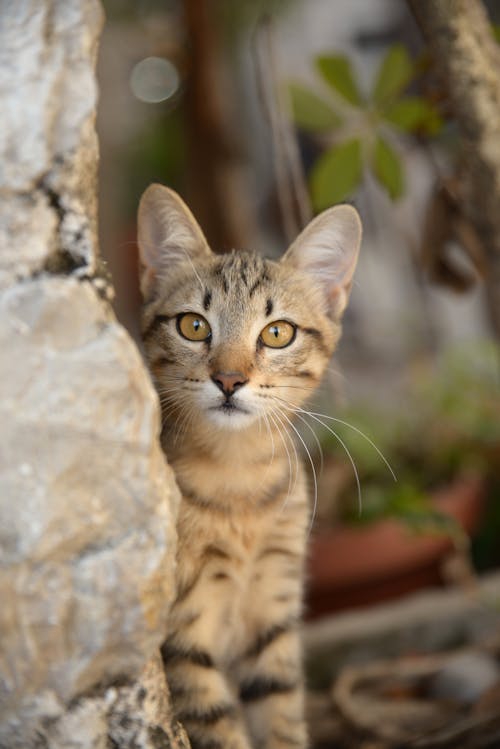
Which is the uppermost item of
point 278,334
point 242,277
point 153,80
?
point 153,80

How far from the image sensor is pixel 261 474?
55.4 inches

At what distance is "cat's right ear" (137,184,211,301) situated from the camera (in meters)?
1.35

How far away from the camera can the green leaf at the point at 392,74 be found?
1.71 m

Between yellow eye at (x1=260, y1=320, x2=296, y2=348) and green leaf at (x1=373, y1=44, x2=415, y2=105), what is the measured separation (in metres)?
0.69

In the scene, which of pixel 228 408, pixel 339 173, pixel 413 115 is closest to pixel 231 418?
pixel 228 408

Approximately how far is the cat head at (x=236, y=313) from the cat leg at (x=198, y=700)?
40 cm

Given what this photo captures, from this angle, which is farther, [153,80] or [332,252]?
[153,80]

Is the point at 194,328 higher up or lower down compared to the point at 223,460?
higher up

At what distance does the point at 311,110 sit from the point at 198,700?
4.31ft

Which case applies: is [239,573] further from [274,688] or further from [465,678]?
[465,678]

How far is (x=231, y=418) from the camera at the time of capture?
1.28 metres

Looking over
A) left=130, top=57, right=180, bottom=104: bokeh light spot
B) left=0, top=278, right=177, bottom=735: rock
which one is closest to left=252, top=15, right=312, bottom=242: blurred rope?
left=0, top=278, right=177, bottom=735: rock

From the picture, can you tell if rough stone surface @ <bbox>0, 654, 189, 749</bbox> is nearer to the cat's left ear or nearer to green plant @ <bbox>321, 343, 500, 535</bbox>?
the cat's left ear

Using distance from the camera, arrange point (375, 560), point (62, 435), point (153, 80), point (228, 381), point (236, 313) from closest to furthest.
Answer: point (62, 435) → point (228, 381) → point (236, 313) → point (375, 560) → point (153, 80)
